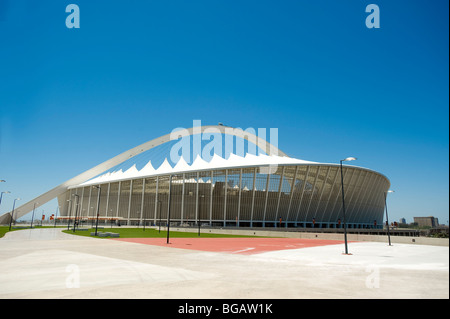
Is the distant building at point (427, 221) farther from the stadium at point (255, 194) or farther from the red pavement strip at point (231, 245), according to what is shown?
the red pavement strip at point (231, 245)

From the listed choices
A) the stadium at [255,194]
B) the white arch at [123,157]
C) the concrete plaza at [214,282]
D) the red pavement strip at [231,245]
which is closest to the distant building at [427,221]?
the stadium at [255,194]

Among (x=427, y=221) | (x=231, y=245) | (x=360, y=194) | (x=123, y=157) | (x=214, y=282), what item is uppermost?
(x=123, y=157)

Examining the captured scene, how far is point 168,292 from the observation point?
7.09 metres

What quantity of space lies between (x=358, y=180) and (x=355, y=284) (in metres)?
57.2

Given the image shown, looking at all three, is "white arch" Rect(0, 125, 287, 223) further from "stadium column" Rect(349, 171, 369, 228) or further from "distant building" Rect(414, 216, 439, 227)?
"distant building" Rect(414, 216, 439, 227)

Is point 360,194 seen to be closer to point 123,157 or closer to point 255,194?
point 255,194

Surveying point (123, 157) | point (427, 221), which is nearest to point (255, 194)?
point (123, 157)

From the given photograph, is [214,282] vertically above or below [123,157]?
below

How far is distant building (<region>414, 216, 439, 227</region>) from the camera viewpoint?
395 feet

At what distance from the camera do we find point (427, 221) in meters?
126

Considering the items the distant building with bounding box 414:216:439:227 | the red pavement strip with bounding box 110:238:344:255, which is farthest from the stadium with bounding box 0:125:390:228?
the distant building with bounding box 414:216:439:227

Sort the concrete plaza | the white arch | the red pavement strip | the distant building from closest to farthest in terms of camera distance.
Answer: the concrete plaza, the red pavement strip, the white arch, the distant building

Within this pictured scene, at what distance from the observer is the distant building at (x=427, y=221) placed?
120m
